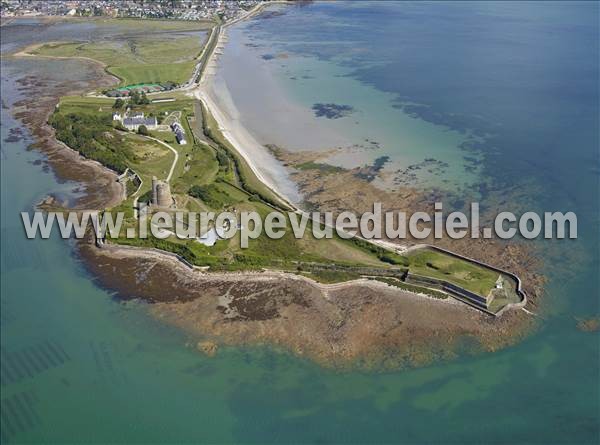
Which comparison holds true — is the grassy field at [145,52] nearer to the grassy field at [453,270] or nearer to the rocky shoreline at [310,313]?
the rocky shoreline at [310,313]

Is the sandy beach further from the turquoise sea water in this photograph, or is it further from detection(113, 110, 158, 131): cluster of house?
the turquoise sea water

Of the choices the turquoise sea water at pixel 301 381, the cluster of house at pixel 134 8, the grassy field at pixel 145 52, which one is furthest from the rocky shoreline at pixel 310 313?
the cluster of house at pixel 134 8

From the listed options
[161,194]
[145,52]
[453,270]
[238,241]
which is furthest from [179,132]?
[145,52]

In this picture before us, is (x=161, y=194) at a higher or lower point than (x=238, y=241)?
higher

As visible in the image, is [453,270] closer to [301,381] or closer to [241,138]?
[301,381]

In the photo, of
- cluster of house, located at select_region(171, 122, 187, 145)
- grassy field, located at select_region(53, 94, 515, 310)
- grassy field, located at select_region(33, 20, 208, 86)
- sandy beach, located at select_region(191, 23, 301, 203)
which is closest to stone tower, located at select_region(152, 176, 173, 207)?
grassy field, located at select_region(53, 94, 515, 310)

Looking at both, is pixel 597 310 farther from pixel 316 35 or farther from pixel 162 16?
pixel 162 16
